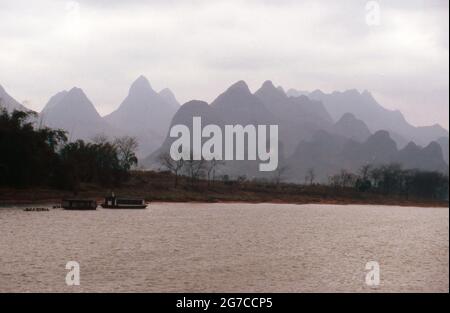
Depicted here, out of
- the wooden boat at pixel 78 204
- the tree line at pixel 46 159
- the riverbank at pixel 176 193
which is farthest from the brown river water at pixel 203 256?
the riverbank at pixel 176 193

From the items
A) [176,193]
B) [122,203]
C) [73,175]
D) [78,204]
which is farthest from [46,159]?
[176,193]

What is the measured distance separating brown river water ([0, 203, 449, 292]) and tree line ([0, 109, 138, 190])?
2596cm

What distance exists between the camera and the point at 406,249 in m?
62.7

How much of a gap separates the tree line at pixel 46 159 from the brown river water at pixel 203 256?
25957mm

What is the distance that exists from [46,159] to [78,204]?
21.8 meters

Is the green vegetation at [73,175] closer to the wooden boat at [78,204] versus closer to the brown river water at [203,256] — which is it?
the wooden boat at [78,204]

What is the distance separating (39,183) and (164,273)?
271 feet

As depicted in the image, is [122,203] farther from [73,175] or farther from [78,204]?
[73,175]

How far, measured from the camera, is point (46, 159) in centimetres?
11475

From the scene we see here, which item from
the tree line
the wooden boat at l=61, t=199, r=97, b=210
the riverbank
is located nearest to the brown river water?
the wooden boat at l=61, t=199, r=97, b=210

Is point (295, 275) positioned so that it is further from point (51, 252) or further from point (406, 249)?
point (406, 249)

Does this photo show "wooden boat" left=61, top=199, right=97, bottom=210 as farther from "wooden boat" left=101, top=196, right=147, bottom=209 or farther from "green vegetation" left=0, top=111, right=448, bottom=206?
"green vegetation" left=0, top=111, right=448, bottom=206
